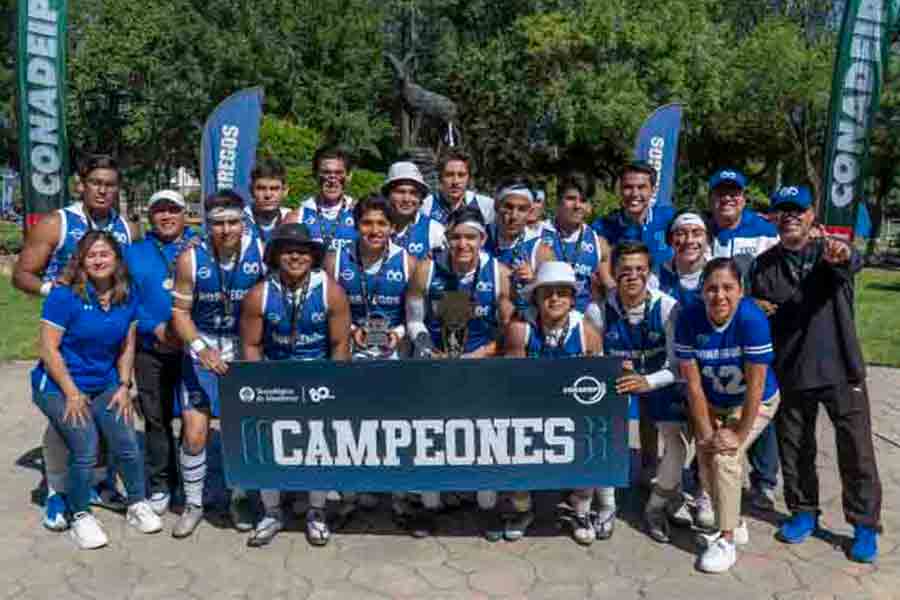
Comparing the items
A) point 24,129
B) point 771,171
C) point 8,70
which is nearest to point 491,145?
point 771,171

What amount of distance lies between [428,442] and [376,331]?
72 centimetres

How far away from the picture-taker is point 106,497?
18.0ft

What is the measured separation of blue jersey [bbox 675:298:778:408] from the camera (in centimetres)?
432

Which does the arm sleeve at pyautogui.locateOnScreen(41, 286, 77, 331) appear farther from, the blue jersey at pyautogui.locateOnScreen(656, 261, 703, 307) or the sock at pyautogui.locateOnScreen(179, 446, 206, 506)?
the blue jersey at pyautogui.locateOnScreen(656, 261, 703, 307)

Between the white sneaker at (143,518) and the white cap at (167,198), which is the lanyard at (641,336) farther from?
the white sneaker at (143,518)

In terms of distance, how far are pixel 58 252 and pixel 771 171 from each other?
38.0 meters

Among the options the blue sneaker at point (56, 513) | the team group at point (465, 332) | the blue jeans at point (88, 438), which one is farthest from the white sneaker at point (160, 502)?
the blue sneaker at point (56, 513)

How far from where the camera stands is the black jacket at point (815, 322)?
179 inches

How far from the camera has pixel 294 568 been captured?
4.55 metres

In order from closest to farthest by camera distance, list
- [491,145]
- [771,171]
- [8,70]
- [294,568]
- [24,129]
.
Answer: [294,568]
[24,129]
[8,70]
[491,145]
[771,171]

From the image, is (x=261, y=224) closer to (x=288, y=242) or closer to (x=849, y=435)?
(x=288, y=242)

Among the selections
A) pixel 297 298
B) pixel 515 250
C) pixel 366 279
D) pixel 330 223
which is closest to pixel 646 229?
pixel 515 250

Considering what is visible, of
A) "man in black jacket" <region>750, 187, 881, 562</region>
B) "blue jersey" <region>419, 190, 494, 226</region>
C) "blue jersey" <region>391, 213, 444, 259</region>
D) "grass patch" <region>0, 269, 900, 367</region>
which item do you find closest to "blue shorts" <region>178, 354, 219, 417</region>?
"blue jersey" <region>391, 213, 444, 259</region>

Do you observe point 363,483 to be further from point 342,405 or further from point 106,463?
point 106,463
